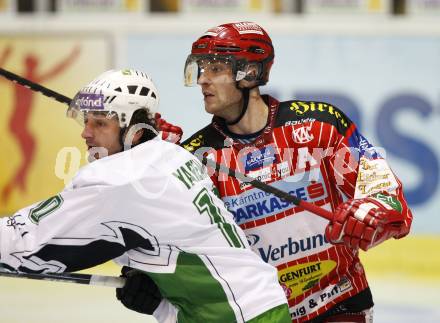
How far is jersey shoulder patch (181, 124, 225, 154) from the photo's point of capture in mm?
3432

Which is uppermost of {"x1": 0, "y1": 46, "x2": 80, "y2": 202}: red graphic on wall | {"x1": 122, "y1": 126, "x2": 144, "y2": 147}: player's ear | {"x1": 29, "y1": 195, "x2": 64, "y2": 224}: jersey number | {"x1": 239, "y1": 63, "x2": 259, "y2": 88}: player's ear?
{"x1": 239, "y1": 63, "x2": 259, "y2": 88}: player's ear

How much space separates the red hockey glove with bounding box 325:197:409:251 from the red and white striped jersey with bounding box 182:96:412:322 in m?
0.30

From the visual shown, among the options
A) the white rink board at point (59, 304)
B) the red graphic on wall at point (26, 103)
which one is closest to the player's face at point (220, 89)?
the white rink board at point (59, 304)

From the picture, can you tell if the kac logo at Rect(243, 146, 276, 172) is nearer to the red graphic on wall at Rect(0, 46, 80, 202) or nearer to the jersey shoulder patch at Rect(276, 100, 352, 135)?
the jersey shoulder patch at Rect(276, 100, 352, 135)

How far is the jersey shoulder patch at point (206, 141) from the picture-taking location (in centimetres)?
343

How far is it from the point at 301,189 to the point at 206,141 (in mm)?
351

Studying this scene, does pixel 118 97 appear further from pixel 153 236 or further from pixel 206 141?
pixel 206 141

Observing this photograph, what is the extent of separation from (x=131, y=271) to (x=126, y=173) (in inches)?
15.8

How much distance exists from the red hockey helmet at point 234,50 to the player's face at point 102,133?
0.67 metres

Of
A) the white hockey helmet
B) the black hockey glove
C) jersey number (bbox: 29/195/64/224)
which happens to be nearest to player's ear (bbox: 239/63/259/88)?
the white hockey helmet

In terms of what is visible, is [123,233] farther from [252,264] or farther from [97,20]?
[97,20]

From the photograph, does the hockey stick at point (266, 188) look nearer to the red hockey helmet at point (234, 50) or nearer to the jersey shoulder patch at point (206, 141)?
the jersey shoulder patch at point (206, 141)

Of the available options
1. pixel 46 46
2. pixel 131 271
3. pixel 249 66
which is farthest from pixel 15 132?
pixel 131 271

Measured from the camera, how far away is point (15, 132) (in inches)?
261
